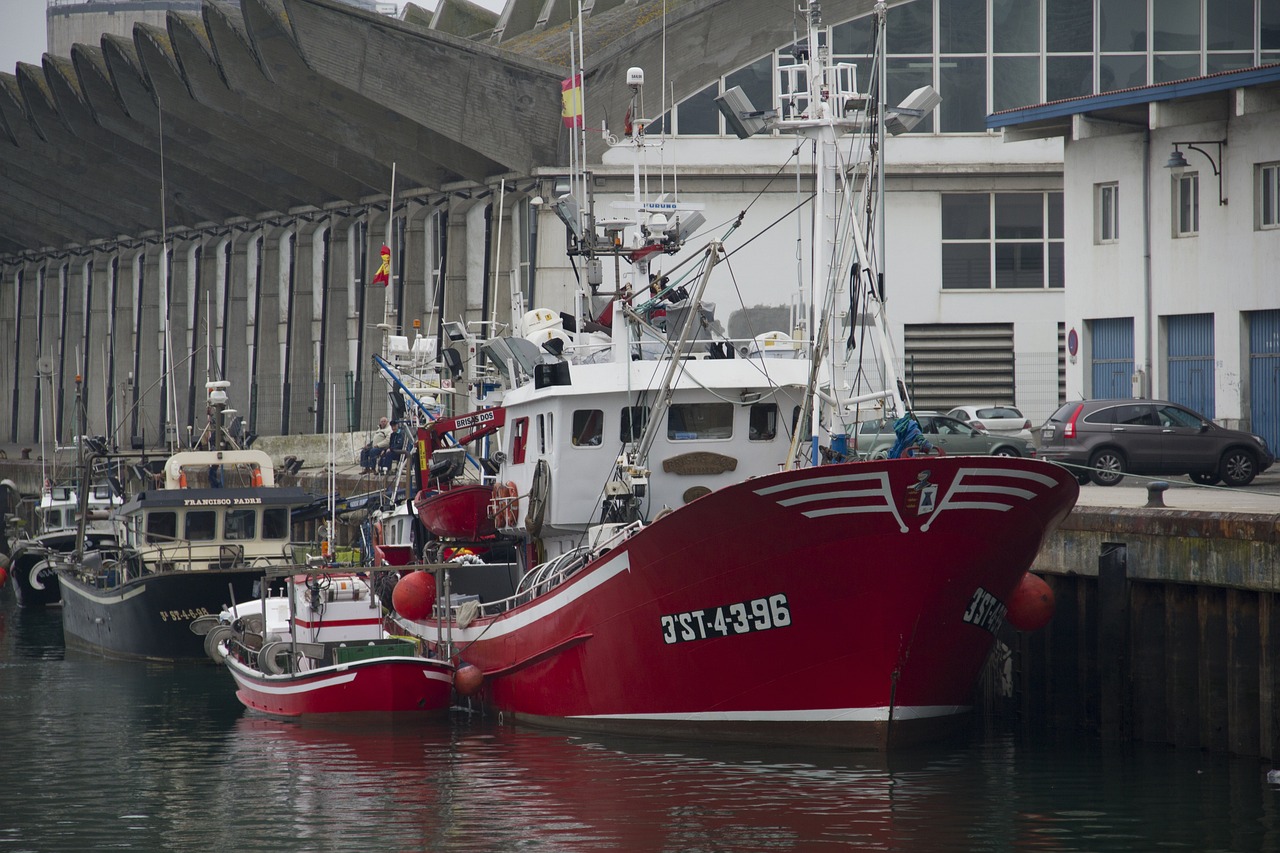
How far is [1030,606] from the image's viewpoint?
691 inches

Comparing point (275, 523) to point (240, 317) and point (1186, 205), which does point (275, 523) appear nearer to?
point (1186, 205)

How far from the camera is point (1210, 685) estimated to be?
53.3ft

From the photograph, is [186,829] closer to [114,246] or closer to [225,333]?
[225,333]

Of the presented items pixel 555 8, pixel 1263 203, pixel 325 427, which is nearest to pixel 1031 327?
pixel 1263 203

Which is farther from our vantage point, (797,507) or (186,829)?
(797,507)

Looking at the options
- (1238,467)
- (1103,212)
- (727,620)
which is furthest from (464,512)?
(1103,212)

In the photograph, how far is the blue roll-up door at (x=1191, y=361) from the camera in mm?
31516

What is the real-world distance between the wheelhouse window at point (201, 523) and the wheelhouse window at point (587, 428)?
36.9 feet

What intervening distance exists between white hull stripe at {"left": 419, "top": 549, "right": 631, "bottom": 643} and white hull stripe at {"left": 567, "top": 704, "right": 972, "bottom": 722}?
1.49m

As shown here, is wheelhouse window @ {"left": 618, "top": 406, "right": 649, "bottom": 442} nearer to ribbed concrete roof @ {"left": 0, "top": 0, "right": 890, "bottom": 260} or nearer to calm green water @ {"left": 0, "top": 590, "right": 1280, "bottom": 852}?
calm green water @ {"left": 0, "top": 590, "right": 1280, "bottom": 852}

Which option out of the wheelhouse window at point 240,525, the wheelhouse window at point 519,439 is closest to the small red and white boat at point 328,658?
the wheelhouse window at point 519,439

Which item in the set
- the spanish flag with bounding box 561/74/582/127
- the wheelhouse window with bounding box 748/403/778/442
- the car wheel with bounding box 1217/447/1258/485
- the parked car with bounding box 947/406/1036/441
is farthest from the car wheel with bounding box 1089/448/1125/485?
the spanish flag with bounding box 561/74/582/127

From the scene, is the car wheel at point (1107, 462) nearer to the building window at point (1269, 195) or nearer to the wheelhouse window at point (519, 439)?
the building window at point (1269, 195)

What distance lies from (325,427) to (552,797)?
36.1m
